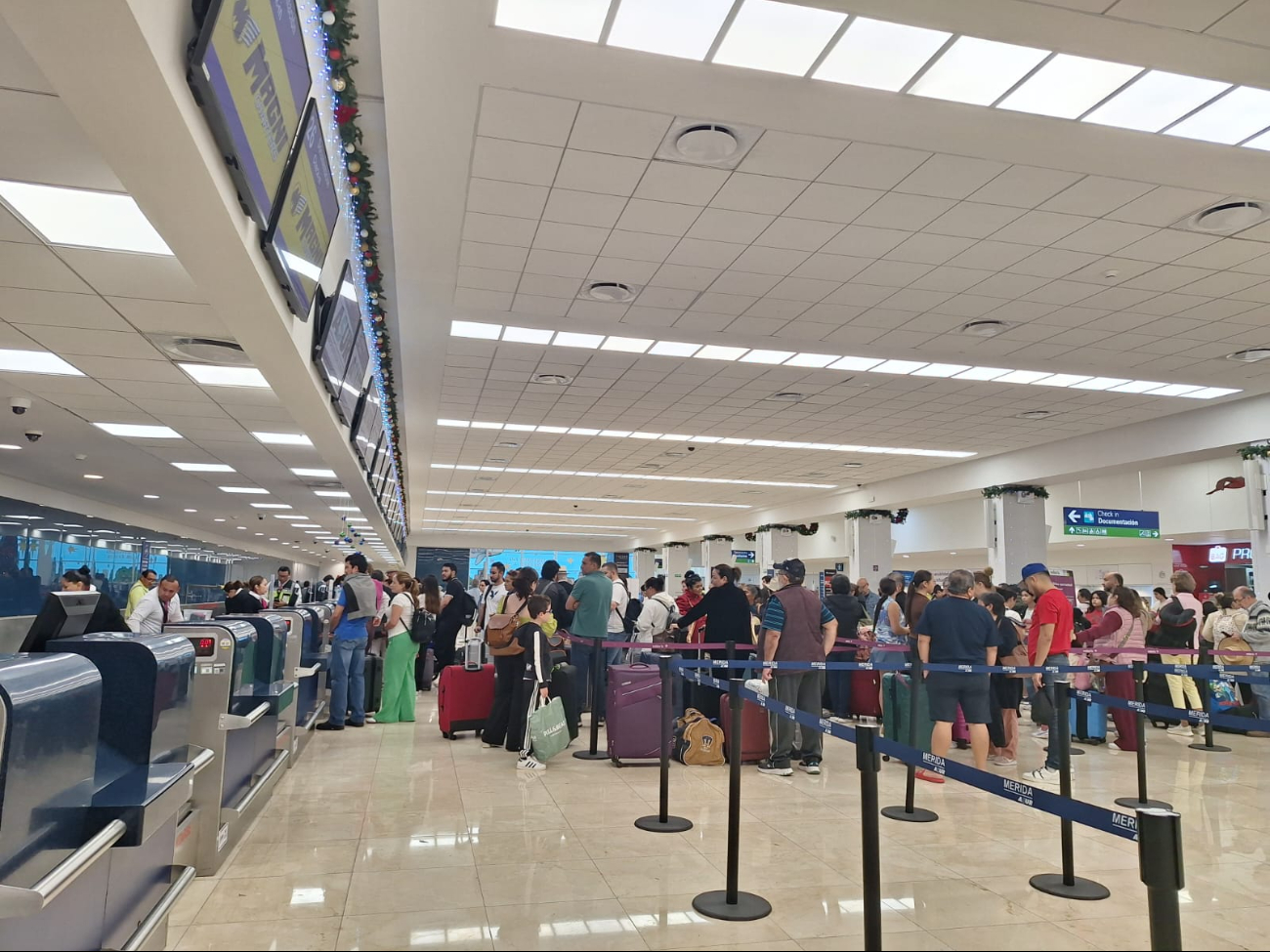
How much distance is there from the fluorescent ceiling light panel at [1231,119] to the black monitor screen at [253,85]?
180 inches

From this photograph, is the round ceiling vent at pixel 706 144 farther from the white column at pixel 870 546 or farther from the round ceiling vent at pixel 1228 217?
the white column at pixel 870 546

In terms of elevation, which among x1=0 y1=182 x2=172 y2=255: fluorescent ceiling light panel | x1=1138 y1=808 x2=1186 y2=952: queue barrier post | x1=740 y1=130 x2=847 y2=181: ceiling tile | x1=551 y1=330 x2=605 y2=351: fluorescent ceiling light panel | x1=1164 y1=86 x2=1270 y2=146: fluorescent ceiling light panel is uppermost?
x1=1164 y1=86 x2=1270 y2=146: fluorescent ceiling light panel

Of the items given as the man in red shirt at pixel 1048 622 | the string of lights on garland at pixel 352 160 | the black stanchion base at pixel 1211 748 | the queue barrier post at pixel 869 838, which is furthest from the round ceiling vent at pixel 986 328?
the queue barrier post at pixel 869 838

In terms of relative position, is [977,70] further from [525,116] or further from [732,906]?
[732,906]

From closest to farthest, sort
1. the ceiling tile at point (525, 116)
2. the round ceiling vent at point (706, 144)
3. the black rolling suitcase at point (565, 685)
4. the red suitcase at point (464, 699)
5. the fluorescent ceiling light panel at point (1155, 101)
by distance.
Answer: the fluorescent ceiling light panel at point (1155, 101) → the ceiling tile at point (525, 116) → the round ceiling vent at point (706, 144) → the black rolling suitcase at point (565, 685) → the red suitcase at point (464, 699)

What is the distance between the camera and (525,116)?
489 cm

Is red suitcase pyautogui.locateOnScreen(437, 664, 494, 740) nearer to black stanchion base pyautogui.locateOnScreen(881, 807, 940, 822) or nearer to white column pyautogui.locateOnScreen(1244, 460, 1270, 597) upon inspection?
black stanchion base pyautogui.locateOnScreen(881, 807, 940, 822)

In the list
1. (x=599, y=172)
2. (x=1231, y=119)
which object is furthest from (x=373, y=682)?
(x=1231, y=119)

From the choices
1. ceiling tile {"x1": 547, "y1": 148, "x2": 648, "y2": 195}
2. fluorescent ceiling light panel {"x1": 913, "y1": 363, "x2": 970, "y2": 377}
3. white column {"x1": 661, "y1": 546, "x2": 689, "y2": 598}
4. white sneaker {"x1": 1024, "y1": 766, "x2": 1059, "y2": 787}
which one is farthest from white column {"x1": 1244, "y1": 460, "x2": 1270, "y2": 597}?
white column {"x1": 661, "y1": 546, "x2": 689, "y2": 598}

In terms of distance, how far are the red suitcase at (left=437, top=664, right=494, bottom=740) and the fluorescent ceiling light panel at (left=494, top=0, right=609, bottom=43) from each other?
560cm

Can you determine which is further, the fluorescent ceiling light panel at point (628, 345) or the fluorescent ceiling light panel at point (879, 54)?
the fluorescent ceiling light panel at point (628, 345)

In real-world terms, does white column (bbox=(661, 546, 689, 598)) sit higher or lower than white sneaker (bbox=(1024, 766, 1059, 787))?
higher

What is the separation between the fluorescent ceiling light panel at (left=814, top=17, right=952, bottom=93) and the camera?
4.07 m

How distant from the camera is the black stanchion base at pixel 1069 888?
153 inches
